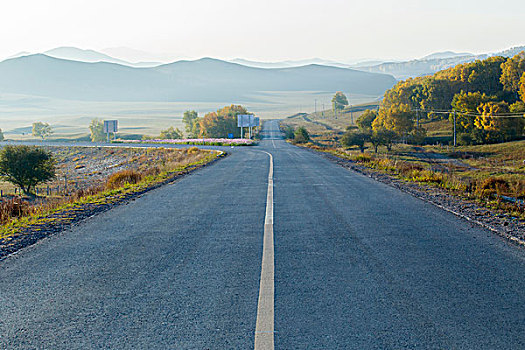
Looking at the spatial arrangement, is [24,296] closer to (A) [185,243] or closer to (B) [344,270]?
(A) [185,243]

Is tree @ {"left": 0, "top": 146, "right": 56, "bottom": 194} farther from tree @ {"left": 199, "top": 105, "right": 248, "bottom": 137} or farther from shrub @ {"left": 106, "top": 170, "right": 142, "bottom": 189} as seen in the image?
tree @ {"left": 199, "top": 105, "right": 248, "bottom": 137}

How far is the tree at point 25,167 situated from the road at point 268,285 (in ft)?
92.9

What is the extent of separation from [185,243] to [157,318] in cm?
300

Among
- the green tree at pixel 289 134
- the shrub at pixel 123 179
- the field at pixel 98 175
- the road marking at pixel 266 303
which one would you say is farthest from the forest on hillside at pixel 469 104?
the road marking at pixel 266 303

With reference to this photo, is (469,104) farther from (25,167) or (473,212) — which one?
(473,212)

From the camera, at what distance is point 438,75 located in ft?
453

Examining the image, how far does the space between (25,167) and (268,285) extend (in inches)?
1337

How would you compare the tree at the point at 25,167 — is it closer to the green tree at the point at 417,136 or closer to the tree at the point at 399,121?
the tree at the point at 399,121

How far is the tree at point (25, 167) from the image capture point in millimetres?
33812

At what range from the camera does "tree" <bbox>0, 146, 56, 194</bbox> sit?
33.8m

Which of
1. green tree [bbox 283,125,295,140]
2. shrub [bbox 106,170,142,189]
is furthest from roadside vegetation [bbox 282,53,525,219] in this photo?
shrub [bbox 106,170,142,189]

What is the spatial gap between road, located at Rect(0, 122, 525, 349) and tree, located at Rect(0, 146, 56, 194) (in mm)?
28317

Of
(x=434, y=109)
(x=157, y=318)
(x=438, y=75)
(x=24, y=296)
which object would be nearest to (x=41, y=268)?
(x=24, y=296)

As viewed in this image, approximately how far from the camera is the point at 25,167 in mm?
34156
